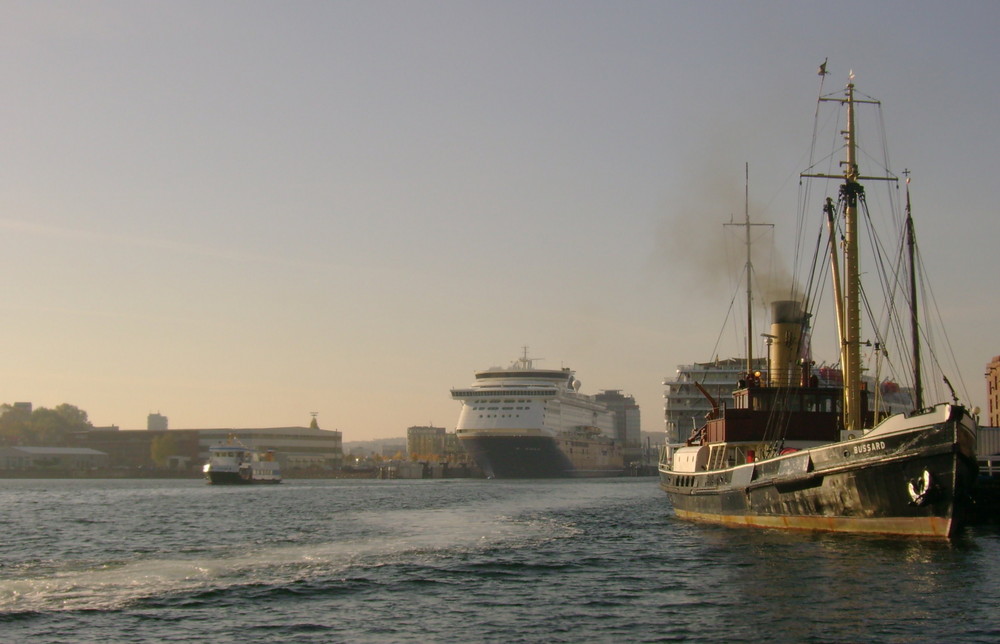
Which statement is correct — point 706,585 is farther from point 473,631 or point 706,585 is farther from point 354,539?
point 354,539

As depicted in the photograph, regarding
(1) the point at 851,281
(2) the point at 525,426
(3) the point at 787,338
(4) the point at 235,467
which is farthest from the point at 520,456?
(1) the point at 851,281

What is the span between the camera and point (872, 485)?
113 feet

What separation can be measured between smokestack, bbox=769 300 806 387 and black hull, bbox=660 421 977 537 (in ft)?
35.3

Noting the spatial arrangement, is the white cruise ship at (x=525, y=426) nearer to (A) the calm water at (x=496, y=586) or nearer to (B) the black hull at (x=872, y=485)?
(A) the calm water at (x=496, y=586)

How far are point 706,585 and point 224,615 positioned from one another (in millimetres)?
12625

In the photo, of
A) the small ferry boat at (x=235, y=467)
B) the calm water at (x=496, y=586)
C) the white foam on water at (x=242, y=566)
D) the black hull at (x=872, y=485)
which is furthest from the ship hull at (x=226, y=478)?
the black hull at (x=872, y=485)

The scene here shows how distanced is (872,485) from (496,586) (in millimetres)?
13741

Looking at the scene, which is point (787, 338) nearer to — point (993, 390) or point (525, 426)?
point (993, 390)

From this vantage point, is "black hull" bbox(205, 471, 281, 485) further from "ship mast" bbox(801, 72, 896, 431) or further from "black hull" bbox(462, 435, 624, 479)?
"ship mast" bbox(801, 72, 896, 431)

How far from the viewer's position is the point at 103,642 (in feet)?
70.1

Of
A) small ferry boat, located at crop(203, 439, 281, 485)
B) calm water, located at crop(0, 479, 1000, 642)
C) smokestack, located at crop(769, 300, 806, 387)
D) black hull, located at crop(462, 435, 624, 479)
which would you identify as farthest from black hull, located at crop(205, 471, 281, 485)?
smokestack, located at crop(769, 300, 806, 387)

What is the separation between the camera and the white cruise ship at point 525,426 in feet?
481

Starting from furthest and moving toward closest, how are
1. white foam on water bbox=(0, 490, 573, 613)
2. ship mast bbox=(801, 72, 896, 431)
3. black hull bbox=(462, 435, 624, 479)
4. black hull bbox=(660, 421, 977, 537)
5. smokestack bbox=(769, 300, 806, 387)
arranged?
black hull bbox=(462, 435, 624, 479), smokestack bbox=(769, 300, 806, 387), ship mast bbox=(801, 72, 896, 431), black hull bbox=(660, 421, 977, 537), white foam on water bbox=(0, 490, 573, 613)

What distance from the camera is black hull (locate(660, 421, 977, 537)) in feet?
106
